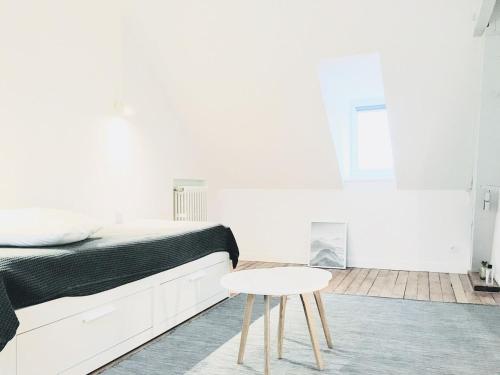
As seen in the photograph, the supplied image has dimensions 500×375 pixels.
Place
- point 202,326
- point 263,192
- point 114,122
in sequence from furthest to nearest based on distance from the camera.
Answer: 1. point 263,192
2. point 114,122
3. point 202,326

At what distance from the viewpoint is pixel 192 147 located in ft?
14.9

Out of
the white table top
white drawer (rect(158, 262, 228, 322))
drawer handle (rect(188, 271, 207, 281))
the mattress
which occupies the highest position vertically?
the mattress

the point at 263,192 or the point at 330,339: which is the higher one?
the point at 263,192

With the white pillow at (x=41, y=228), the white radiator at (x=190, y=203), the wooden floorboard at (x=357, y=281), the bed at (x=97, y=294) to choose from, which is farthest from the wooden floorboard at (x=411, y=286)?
the white pillow at (x=41, y=228)

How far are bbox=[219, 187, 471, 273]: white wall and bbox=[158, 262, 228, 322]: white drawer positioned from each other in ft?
5.78

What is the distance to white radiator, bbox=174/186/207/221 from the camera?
4.19 m

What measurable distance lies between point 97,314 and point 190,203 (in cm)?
251

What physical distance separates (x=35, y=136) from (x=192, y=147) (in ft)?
6.48

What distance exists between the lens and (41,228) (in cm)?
185

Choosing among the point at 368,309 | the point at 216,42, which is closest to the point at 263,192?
the point at 216,42

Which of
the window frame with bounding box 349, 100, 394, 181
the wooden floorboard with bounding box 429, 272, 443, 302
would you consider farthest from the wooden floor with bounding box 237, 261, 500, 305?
the window frame with bounding box 349, 100, 394, 181

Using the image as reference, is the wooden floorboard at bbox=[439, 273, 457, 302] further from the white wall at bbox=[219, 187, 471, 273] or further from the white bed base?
the white bed base

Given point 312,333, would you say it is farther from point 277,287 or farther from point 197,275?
point 197,275

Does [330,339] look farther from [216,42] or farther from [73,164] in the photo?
[216,42]
